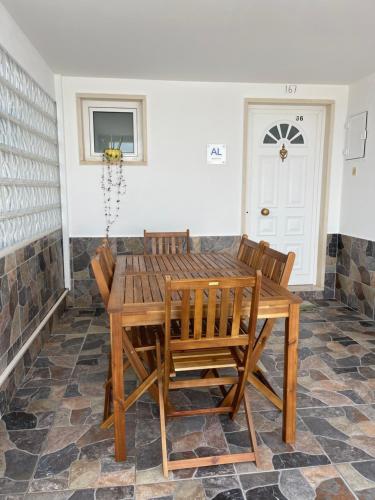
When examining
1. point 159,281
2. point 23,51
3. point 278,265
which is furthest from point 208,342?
point 23,51

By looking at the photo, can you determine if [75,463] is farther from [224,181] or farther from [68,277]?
[224,181]

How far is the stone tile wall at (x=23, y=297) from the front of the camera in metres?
2.31

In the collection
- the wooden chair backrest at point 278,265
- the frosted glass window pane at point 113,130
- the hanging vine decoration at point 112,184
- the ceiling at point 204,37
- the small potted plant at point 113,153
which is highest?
the ceiling at point 204,37

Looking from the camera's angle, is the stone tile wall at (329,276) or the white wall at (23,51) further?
the stone tile wall at (329,276)

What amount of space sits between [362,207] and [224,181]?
1.57 m

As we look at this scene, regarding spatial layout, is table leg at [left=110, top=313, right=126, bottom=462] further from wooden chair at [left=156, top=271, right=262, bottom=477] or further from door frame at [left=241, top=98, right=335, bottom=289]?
door frame at [left=241, top=98, right=335, bottom=289]

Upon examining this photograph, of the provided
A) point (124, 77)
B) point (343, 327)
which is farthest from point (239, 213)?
point (124, 77)

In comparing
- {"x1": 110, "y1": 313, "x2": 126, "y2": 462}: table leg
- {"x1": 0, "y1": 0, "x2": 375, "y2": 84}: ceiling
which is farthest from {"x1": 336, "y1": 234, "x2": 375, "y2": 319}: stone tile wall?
{"x1": 110, "y1": 313, "x2": 126, "y2": 462}: table leg

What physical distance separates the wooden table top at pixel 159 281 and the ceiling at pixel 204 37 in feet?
5.83

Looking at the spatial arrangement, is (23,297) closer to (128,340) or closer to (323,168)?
(128,340)

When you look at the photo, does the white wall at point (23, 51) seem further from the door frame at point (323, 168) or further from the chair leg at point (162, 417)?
the chair leg at point (162, 417)

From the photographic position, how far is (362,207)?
4004 millimetres

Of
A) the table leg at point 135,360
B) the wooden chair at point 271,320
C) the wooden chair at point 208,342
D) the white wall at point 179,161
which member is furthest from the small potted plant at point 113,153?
the table leg at point 135,360

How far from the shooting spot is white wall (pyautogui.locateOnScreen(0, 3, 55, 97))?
2.46 meters
